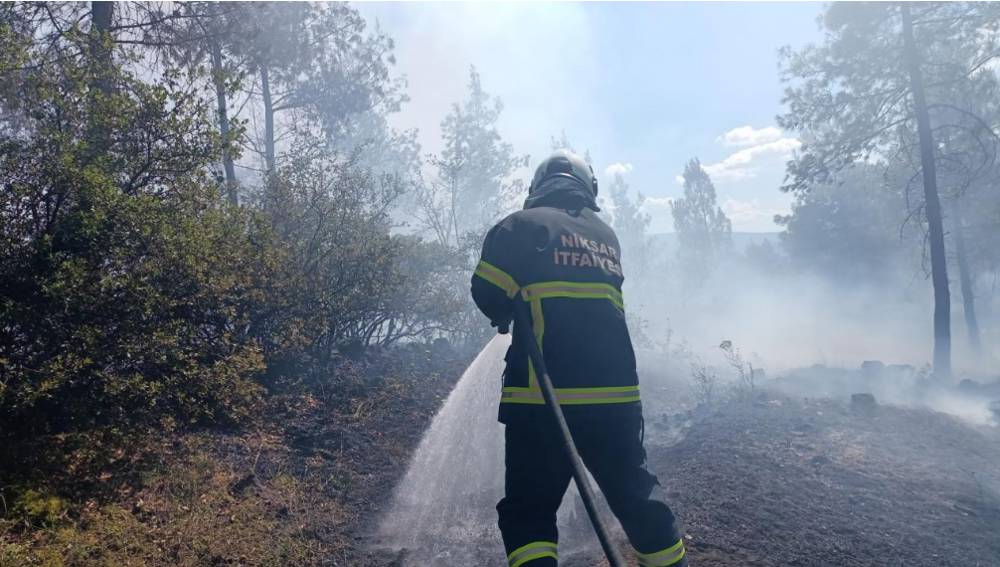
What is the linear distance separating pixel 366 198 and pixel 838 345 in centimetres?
2134

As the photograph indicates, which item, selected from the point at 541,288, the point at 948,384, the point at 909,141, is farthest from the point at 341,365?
the point at 909,141

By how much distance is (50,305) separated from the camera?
12.5ft

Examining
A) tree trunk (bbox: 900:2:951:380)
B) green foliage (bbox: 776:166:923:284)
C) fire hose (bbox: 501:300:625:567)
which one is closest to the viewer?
fire hose (bbox: 501:300:625:567)

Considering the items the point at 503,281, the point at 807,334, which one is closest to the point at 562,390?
the point at 503,281

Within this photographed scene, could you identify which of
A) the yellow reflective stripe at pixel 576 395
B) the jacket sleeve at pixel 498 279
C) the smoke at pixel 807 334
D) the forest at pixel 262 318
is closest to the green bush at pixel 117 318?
the forest at pixel 262 318

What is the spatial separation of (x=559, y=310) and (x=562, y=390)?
0.35 metres

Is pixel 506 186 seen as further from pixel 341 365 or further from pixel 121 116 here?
pixel 121 116

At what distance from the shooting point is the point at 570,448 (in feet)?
7.80

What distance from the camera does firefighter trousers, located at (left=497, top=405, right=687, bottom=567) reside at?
2.46m

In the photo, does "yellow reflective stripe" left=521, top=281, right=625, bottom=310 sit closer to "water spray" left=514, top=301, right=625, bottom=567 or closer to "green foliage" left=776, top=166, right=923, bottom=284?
"water spray" left=514, top=301, right=625, bottom=567

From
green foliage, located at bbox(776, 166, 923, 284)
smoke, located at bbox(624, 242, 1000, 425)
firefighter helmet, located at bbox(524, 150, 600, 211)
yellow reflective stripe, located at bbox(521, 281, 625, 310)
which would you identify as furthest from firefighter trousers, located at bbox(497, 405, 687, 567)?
green foliage, located at bbox(776, 166, 923, 284)

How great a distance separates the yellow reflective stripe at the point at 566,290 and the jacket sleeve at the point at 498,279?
0.25ft

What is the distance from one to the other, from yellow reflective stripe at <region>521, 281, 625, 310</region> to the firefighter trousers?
0.51 metres

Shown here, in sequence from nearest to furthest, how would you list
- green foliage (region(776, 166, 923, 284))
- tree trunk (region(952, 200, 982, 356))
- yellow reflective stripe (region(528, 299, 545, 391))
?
yellow reflective stripe (region(528, 299, 545, 391)) < tree trunk (region(952, 200, 982, 356)) < green foliage (region(776, 166, 923, 284))
